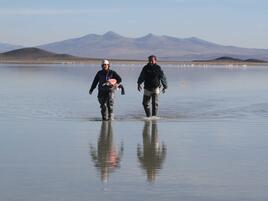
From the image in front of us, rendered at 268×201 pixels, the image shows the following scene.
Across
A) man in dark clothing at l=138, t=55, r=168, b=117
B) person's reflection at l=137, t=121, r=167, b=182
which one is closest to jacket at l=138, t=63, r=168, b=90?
man in dark clothing at l=138, t=55, r=168, b=117

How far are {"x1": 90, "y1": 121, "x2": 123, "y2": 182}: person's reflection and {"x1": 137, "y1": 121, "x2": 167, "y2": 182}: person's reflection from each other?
1.07 feet

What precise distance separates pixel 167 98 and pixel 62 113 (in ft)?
23.0

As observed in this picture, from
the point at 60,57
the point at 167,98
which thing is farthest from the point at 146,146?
the point at 60,57

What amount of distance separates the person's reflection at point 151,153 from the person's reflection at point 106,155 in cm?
33

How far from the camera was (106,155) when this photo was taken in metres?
10.4

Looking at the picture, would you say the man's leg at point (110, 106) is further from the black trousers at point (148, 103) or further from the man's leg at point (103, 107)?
the black trousers at point (148, 103)

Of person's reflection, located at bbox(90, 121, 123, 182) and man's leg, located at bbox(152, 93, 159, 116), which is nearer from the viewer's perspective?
person's reflection, located at bbox(90, 121, 123, 182)

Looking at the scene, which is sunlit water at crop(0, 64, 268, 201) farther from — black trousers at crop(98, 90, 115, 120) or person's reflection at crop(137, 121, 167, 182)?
black trousers at crop(98, 90, 115, 120)

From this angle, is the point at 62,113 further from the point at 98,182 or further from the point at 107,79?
the point at 98,182

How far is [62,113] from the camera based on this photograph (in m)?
18.1

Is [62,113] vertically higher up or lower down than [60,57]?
lower down

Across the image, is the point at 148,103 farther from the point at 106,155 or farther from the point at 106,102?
the point at 106,155

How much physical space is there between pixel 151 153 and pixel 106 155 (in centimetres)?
69

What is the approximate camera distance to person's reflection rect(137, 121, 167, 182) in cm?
912
